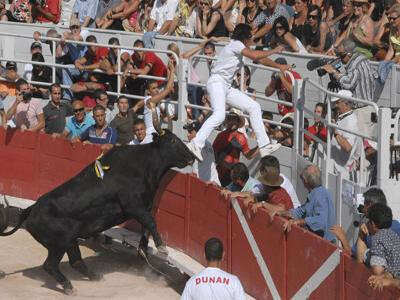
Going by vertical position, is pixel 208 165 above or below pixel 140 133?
below

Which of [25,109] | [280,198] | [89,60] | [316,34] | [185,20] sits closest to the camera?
[280,198]

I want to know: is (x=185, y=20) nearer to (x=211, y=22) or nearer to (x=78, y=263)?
(x=211, y=22)

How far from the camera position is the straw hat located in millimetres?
10953

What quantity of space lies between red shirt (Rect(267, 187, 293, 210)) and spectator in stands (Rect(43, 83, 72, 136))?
5443mm

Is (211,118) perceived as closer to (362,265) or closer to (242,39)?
(242,39)

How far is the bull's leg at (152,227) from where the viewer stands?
12.6 m

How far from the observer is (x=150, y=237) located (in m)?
13.5

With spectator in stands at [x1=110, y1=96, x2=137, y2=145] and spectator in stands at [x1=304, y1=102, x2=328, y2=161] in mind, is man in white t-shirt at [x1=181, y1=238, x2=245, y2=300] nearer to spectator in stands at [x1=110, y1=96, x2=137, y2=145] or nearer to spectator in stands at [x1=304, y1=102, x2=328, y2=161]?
spectator in stands at [x1=304, y1=102, x2=328, y2=161]

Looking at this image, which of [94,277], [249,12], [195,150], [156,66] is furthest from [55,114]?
[195,150]

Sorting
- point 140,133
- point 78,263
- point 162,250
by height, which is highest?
point 140,133

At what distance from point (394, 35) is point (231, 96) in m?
1.96

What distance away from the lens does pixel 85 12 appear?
18.7 m

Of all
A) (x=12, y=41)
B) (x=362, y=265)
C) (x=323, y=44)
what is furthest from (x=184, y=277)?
(x=12, y=41)

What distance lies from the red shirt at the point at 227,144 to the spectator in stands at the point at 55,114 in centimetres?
359
